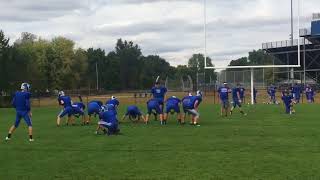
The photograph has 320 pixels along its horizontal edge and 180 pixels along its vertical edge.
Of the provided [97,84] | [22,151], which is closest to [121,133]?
[22,151]

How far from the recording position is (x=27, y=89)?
18.2 metres

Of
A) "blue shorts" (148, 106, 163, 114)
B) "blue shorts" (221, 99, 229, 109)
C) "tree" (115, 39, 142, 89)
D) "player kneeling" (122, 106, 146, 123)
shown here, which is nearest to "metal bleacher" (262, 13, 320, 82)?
"blue shorts" (221, 99, 229, 109)

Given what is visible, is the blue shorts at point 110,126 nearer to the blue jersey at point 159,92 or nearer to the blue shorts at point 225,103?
the blue jersey at point 159,92

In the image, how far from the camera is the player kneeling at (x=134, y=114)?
1017 inches

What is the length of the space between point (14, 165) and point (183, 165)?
3.78 m

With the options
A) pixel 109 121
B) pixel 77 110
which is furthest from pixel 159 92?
pixel 109 121

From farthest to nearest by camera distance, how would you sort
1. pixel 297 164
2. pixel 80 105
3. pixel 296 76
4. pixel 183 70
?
1. pixel 183 70
2. pixel 296 76
3. pixel 80 105
4. pixel 297 164

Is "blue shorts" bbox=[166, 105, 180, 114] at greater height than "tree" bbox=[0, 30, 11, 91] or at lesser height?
lesser

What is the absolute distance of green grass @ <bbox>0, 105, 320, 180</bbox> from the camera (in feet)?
36.8

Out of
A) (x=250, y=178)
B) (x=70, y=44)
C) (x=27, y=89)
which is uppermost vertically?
(x=70, y=44)

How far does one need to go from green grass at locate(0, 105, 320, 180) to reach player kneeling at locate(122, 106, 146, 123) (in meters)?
4.87

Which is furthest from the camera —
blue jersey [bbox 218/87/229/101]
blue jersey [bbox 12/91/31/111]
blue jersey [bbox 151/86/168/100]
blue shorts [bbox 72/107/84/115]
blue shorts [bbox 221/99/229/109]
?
blue shorts [bbox 221/99/229/109]

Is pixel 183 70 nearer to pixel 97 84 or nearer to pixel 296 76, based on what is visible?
pixel 97 84

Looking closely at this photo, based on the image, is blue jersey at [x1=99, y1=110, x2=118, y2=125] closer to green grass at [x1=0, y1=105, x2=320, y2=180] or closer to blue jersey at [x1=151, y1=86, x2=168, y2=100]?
green grass at [x1=0, y1=105, x2=320, y2=180]
